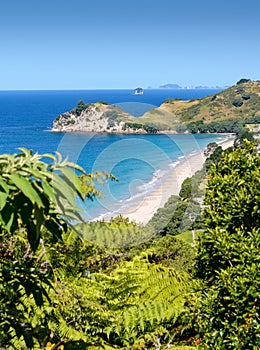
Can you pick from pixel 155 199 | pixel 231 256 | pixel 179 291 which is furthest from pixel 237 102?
pixel 231 256

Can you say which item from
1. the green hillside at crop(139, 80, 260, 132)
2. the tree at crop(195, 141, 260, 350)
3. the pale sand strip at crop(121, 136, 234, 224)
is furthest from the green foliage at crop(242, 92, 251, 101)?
the tree at crop(195, 141, 260, 350)

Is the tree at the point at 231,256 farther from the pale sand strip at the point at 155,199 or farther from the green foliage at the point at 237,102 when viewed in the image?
the green foliage at the point at 237,102

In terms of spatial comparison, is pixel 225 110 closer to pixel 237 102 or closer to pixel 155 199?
pixel 237 102

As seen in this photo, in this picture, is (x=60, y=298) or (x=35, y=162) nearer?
(x=35, y=162)

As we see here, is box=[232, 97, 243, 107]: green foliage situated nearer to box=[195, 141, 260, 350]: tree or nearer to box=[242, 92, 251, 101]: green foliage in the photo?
box=[242, 92, 251, 101]: green foliage

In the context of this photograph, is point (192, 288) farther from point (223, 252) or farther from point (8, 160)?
point (8, 160)

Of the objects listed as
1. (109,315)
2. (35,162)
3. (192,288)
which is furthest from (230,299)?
(35,162)

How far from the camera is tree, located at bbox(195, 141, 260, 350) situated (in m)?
2.94

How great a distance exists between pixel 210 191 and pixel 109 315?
144cm

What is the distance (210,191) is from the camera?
388 centimetres

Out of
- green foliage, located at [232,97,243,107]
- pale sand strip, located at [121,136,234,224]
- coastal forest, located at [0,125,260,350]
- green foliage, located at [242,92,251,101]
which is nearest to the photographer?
coastal forest, located at [0,125,260,350]

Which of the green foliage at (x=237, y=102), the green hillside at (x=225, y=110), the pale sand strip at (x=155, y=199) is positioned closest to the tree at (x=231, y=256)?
the pale sand strip at (x=155, y=199)

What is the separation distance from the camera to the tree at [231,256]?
9.66ft

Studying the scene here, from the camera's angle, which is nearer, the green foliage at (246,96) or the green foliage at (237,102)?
the green foliage at (237,102)
